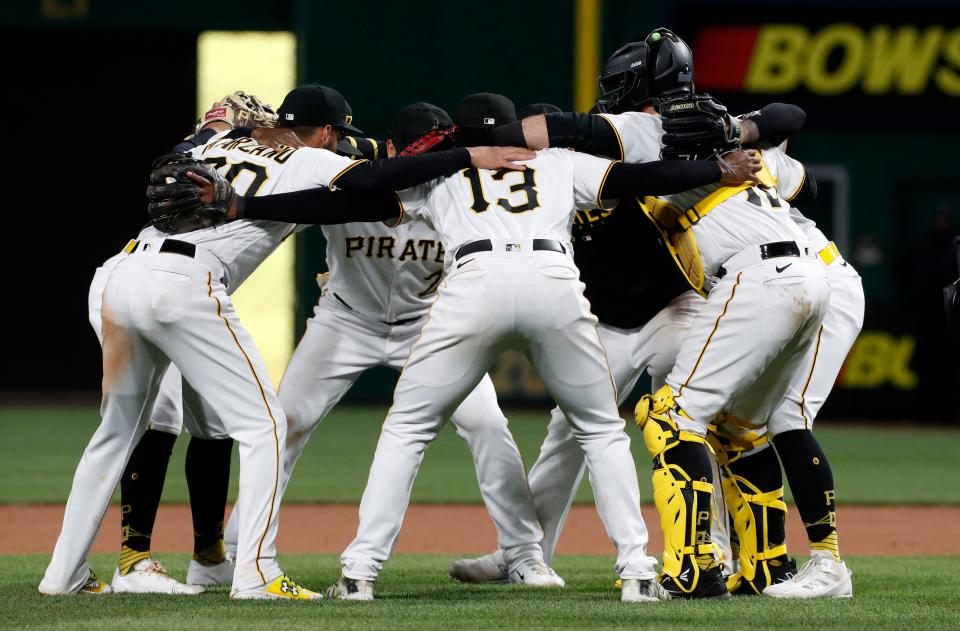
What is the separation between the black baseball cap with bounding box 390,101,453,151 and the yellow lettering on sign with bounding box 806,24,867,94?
8629mm

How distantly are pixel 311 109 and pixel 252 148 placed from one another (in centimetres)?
41

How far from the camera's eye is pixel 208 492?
5066 millimetres

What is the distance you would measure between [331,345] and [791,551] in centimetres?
235

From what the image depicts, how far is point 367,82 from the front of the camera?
13898 millimetres

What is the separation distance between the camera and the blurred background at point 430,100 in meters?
13.1

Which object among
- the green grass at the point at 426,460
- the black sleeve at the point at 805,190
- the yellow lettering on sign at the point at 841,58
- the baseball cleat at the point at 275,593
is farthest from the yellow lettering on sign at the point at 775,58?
the baseball cleat at the point at 275,593

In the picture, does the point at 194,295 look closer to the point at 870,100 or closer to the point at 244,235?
the point at 244,235

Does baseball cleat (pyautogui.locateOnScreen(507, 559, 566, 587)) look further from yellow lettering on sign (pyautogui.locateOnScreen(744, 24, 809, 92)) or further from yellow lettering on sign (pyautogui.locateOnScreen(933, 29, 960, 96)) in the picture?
yellow lettering on sign (pyautogui.locateOnScreen(933, 29, 960, 96))

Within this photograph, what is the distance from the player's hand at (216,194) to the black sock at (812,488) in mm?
2014

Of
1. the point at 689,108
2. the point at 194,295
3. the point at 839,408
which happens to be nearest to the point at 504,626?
the point at 194,295

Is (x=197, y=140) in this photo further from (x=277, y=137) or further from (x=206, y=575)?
(x=206, y=575)

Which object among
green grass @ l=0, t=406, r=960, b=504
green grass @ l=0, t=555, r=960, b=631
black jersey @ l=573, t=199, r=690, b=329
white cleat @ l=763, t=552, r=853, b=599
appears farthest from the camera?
green grass @ l=0, t=406, r=960, b=504

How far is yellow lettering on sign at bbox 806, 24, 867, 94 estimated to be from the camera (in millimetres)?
13078

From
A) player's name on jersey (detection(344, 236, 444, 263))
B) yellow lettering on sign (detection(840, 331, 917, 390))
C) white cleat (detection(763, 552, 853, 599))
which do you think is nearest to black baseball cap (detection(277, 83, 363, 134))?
player's name on jersey (detection(344, 236, 444, 263))
